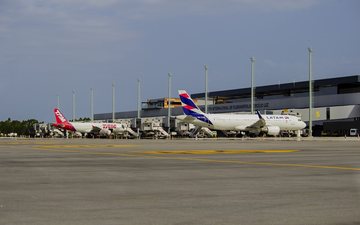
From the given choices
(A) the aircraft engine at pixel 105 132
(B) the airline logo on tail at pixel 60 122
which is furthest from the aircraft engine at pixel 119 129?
(B) the airline logo on tail at pixel 60 122

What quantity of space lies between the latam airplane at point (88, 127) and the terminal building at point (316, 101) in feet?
101

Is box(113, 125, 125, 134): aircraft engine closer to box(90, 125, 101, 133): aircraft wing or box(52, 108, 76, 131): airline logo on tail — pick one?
box(90, 125, 101, 133): aircraft wing

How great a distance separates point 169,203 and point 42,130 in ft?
543

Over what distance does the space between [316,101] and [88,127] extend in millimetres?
53873

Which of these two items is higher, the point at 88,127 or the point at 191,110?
the point at 191,110

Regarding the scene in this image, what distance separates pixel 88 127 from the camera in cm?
Result: 14350

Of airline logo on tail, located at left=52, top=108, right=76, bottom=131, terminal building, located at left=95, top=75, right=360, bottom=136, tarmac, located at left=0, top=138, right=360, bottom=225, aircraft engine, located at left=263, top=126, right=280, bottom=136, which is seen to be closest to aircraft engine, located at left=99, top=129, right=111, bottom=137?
airline logo on tail, located at left=52, top=108, right=76, bottom=131

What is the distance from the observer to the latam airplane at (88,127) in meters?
135

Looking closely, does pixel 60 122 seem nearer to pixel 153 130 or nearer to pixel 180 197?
pixel 153 130

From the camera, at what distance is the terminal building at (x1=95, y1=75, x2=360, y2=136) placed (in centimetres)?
12262

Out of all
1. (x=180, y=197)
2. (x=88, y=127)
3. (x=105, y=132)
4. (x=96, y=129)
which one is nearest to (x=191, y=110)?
(x=105, y=132)

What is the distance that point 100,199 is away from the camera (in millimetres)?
12641

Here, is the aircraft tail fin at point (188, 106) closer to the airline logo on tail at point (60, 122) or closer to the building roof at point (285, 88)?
the building roof at point (285, 88)

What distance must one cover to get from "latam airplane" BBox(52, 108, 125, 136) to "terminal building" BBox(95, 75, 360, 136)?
1212 inches
